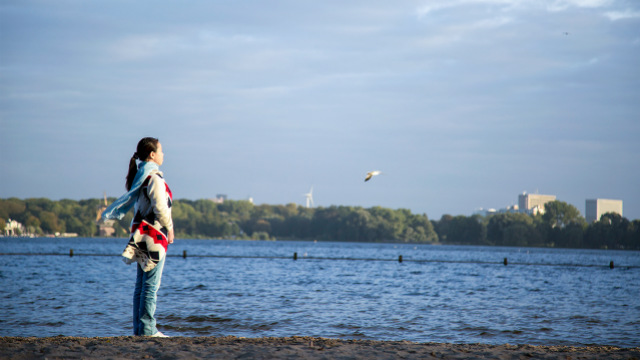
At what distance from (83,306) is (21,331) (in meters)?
4.65

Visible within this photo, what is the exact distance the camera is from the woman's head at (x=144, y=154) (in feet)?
23.5

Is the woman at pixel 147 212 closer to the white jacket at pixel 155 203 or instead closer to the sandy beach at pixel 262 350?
the white jacket at pixel 155 203

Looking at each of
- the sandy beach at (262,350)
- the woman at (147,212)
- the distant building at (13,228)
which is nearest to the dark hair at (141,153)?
the woman at (147,212)

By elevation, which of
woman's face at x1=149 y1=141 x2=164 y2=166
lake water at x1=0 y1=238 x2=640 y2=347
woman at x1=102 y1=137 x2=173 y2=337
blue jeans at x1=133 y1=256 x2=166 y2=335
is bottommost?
lake water at x1=0 y1=238 x2=640 y2=347

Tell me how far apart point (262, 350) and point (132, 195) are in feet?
7.97

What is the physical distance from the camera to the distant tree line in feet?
481

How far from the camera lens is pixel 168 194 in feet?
23.5

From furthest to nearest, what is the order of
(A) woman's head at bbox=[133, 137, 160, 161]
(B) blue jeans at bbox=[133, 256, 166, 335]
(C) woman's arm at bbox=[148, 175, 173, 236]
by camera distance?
(B) blue jeans at bbox=[133, 256, 166, 335], (A) woman's head at bbox=[133, 137, 160, 161], (C) woman's arm at bbox=[148, 175, 173, 236]

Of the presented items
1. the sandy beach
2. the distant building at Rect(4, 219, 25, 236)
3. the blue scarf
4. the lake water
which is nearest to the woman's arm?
the blue scarf

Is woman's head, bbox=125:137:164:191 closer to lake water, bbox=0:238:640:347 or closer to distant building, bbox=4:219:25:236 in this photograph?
lake water, bbox=0:238:640:347

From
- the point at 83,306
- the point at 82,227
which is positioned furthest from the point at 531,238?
the point at 83,306

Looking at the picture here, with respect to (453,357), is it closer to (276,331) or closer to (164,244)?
(164,244)

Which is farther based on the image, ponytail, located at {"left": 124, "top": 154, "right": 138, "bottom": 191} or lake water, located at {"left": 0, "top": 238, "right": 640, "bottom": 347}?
lake water, located at {"left": 0, "top": 238, "right": 640, "bottom": 347}

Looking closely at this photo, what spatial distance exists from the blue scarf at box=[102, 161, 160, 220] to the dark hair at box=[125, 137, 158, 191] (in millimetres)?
94
